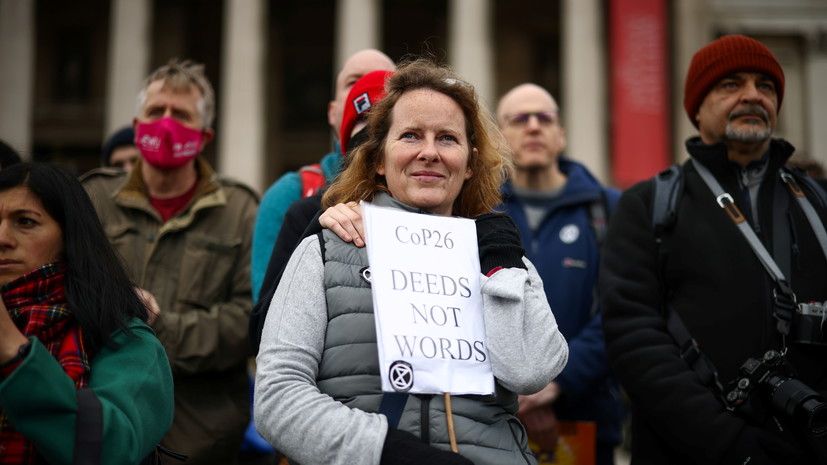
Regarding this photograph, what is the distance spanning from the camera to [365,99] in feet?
13.5

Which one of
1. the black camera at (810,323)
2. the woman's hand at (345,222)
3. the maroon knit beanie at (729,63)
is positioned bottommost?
the black camera at (810,323)

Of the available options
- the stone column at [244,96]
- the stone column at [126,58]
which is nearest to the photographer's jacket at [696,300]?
the stone column at [244,96]

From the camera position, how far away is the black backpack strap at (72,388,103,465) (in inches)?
114

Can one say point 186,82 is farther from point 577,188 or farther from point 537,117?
point 577,188

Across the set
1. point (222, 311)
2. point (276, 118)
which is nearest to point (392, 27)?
point (276, 118)

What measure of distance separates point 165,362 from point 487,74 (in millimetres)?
29232

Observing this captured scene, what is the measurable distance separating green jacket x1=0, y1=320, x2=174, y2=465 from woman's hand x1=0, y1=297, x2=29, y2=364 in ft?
0.23

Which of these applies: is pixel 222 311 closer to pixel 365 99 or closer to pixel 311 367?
pixel 365 99

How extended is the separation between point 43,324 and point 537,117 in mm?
3975

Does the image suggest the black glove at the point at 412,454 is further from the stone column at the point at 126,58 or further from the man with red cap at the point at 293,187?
the stone column at the point at 126,58

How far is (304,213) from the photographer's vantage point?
3.87m

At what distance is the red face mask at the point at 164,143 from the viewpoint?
216 inches

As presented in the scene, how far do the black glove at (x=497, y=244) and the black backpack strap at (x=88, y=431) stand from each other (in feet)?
4.70

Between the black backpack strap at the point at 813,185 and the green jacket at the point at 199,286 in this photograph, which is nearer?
the black backpack strap at the point at 813,185
